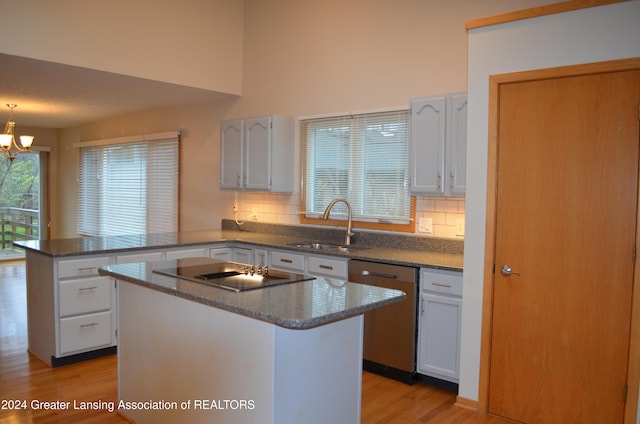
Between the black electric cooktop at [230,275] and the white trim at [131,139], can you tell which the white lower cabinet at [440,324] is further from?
the white trim at [131,139]

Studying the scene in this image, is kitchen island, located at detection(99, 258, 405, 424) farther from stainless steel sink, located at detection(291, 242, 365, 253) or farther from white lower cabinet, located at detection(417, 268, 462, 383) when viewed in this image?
stainless steel sink, located at detection(291, 242, 365, 253)

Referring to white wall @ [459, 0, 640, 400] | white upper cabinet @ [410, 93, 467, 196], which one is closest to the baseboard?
white wall @ [459, 0, 640, 400]

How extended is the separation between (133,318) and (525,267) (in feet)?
7.53

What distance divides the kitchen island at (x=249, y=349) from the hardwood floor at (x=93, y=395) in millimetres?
638

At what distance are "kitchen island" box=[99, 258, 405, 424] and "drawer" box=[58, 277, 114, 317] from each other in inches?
48.0

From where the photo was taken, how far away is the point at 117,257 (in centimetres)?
401

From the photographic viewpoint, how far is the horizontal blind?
170 inches

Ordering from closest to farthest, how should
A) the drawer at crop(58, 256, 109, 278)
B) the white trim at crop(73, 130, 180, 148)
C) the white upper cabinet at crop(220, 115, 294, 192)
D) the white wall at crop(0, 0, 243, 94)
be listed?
1. the drawer at crop(58, 256, 109, 278)
2. the white wall at crop(0, 0, 243, 94)
3. the white upper cabinet at crop(220, 115, 294, 192)
4. the white trim at crop(73, 130, 180, 148)

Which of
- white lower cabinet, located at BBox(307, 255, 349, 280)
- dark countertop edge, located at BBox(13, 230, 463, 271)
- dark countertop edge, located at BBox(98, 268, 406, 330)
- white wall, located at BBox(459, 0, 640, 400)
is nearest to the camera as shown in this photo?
dark countertop edge, located at BBox(98, 268, 406, 330)

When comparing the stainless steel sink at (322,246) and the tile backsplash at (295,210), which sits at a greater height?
the tile backsplash at (295,210)

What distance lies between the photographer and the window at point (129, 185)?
6.67 m

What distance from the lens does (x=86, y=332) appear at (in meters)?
3.91

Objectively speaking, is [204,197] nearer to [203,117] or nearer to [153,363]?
[203,117]

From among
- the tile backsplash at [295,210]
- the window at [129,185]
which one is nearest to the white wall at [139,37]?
the tile backsplash at [295,210]
